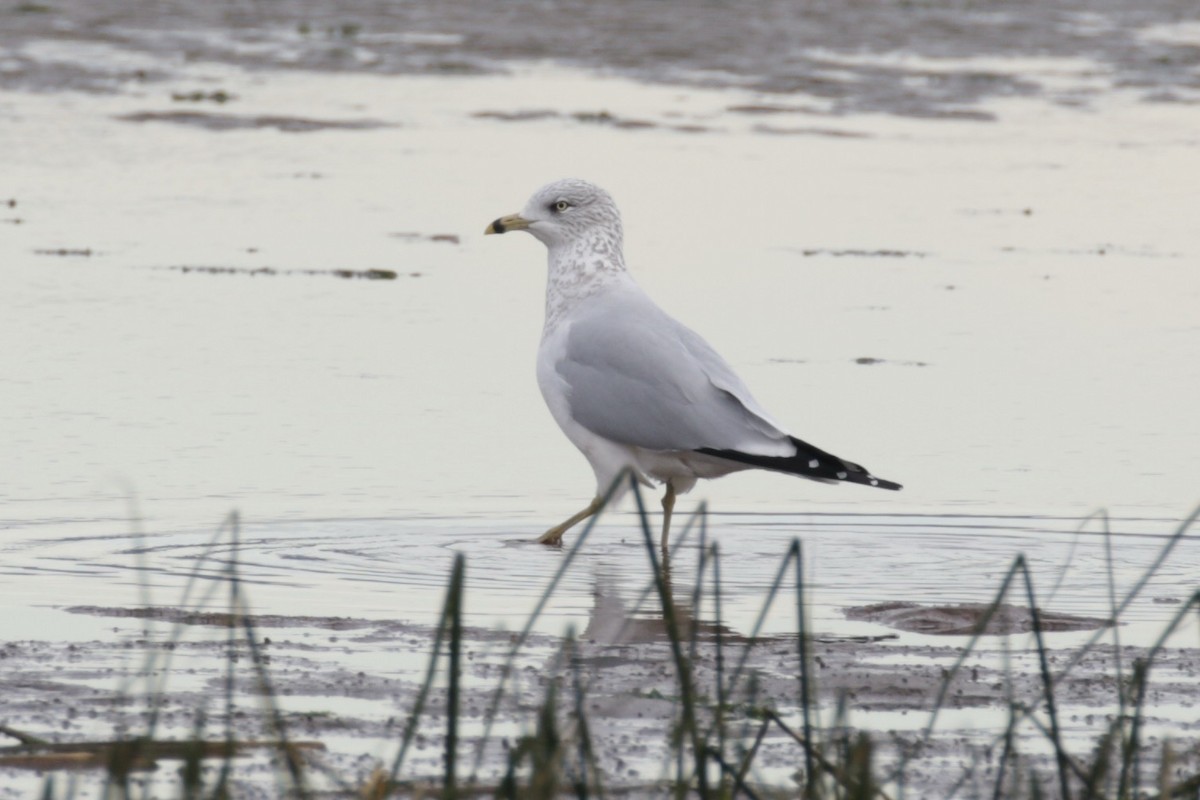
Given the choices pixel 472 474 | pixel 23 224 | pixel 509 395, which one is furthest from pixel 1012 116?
pixel 472 474

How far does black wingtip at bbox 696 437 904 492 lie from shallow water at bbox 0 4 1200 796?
0.82ft

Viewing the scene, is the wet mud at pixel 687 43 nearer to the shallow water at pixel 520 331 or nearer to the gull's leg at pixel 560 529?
the shallow water at pixel 520 331

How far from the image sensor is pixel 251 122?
16.4 m

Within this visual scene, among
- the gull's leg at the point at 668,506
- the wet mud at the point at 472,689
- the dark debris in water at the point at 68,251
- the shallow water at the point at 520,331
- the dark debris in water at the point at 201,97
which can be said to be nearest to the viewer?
the wet mud at the point at 472,689

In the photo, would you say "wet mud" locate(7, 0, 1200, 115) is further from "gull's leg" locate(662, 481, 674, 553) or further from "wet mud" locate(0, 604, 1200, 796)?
"wet mud" locate(0, 604, 1200, 796)

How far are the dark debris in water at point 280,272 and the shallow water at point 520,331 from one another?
0.14 ft

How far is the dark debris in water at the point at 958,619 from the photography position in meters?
5.91

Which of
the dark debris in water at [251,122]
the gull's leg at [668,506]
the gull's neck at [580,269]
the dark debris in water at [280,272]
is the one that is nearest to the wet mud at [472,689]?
the gull's leg at [668,506]

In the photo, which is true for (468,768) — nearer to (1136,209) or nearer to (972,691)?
(972,691)

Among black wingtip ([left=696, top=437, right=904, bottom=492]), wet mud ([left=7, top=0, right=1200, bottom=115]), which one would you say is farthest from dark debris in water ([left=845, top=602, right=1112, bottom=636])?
wet mud ([left=7, top=0, right=1200, bottom=115])

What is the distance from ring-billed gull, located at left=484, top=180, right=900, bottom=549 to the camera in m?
6.95

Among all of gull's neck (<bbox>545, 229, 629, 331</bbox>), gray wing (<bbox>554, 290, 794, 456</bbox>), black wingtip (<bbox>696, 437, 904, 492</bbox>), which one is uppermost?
gull's neck (<bbox>545, 229, 629, 331</bbox>)

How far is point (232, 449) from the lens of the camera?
7980 mm

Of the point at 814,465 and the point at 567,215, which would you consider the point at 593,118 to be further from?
the point at 814,465
